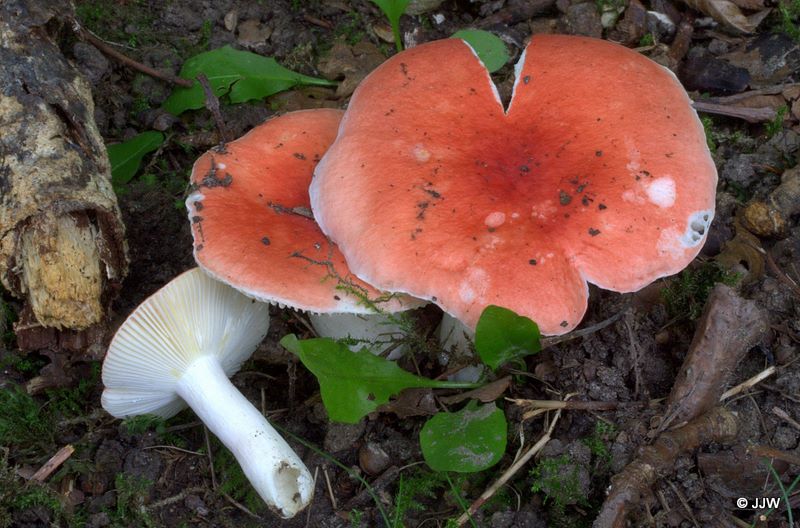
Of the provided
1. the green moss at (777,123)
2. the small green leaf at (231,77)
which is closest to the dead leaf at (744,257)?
the green moss at (777,123)

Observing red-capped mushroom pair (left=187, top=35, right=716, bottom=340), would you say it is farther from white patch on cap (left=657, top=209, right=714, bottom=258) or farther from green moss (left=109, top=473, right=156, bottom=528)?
green moss (left=109, top=473, right=156, bottom=528)

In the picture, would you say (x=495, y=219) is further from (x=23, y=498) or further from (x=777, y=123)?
(x=23, y=498)

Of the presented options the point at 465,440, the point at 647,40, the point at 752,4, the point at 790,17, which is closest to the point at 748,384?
the point at 465,440

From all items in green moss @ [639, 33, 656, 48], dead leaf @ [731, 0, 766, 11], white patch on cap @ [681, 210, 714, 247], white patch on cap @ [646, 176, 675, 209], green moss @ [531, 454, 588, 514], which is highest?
white patch on cap @ [646, 176, 675, 209]

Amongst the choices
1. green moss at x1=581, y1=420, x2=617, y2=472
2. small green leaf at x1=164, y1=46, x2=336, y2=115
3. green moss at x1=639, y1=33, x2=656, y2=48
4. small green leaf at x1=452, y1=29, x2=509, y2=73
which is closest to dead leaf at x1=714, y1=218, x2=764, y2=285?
green moss at x1=581, y1=420, x2=617, y2=472

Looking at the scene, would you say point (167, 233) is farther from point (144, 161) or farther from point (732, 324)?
point (732, 324)

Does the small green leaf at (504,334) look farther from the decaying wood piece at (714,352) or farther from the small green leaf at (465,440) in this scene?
the decaying wood piece at (714,352)
